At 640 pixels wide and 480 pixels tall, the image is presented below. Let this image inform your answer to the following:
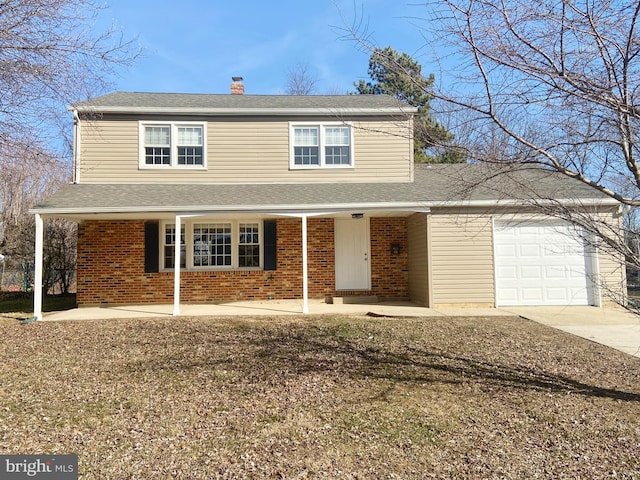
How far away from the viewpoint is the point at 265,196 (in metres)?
10.3

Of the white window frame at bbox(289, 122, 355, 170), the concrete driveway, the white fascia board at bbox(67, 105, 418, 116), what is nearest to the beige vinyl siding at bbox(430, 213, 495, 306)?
the concrete driveway

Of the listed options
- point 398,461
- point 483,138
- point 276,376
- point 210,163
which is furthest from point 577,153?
point 210,163

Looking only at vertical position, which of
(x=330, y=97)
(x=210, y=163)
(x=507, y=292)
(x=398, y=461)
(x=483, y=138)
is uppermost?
(x=330, y=97)

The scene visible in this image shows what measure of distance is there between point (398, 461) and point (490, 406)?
157 centimetres

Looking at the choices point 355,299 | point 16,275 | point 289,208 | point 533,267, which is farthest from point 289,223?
point 16,275

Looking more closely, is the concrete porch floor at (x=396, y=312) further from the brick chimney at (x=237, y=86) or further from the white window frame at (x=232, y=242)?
the brick chimney at (x=237, y=86)

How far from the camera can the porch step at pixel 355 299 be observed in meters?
11.2

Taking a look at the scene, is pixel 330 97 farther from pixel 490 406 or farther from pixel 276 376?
pixel 490 406

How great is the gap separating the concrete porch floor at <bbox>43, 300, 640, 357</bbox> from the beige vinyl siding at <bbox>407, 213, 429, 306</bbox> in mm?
366

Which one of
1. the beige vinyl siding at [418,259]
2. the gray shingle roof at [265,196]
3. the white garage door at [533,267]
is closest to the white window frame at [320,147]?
the gray shingle roof at [265,196]

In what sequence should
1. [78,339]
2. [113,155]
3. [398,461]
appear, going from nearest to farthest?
[398,461]
[78,339]
[113,155]

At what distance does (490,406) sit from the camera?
429 cm

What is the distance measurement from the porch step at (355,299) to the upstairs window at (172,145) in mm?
5098

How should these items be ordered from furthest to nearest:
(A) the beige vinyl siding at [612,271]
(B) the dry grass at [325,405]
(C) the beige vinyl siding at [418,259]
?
(C) the beige vinyl siding at [418,259] < (A) the beige vinyl siding at [612,271] < (B) the dry grass at [325,405]
